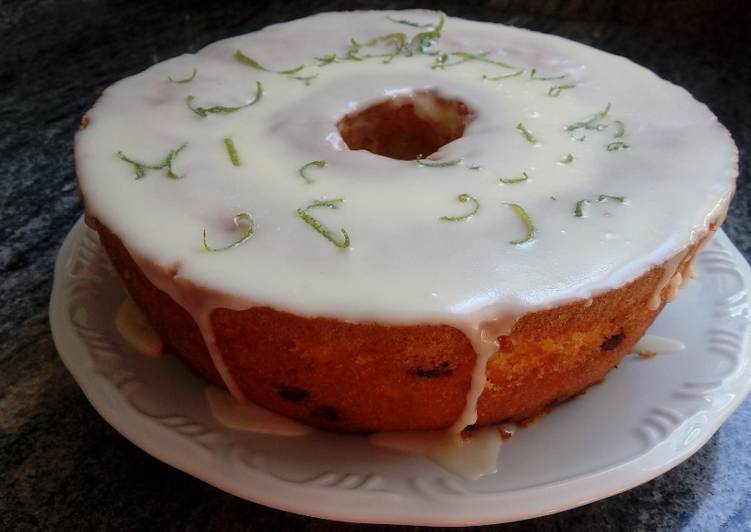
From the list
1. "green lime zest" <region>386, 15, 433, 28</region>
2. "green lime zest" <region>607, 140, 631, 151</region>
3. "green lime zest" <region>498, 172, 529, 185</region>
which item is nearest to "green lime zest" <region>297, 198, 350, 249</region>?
"green lime zest" <region>498, 172, 529, 185</region>

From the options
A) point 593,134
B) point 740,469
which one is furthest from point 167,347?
point 740,469

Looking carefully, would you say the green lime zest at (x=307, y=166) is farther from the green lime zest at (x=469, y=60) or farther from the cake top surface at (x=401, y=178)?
the green lime zest at (x=469, y=60)

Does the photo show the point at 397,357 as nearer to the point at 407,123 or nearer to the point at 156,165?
the point at 156,165

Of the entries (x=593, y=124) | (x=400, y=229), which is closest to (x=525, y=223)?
(x=400, y=229)

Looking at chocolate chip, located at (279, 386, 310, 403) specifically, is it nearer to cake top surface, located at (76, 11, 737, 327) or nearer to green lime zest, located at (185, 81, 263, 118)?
cake top surface, located at (76, 11, 737, 327)

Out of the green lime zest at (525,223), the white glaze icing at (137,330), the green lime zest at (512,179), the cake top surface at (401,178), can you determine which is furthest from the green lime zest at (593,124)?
the white glaze icing at (137,330)

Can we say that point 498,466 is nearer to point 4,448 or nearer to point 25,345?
point 4,448

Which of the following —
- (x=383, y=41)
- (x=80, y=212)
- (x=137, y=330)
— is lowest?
(x=80, y=212)
